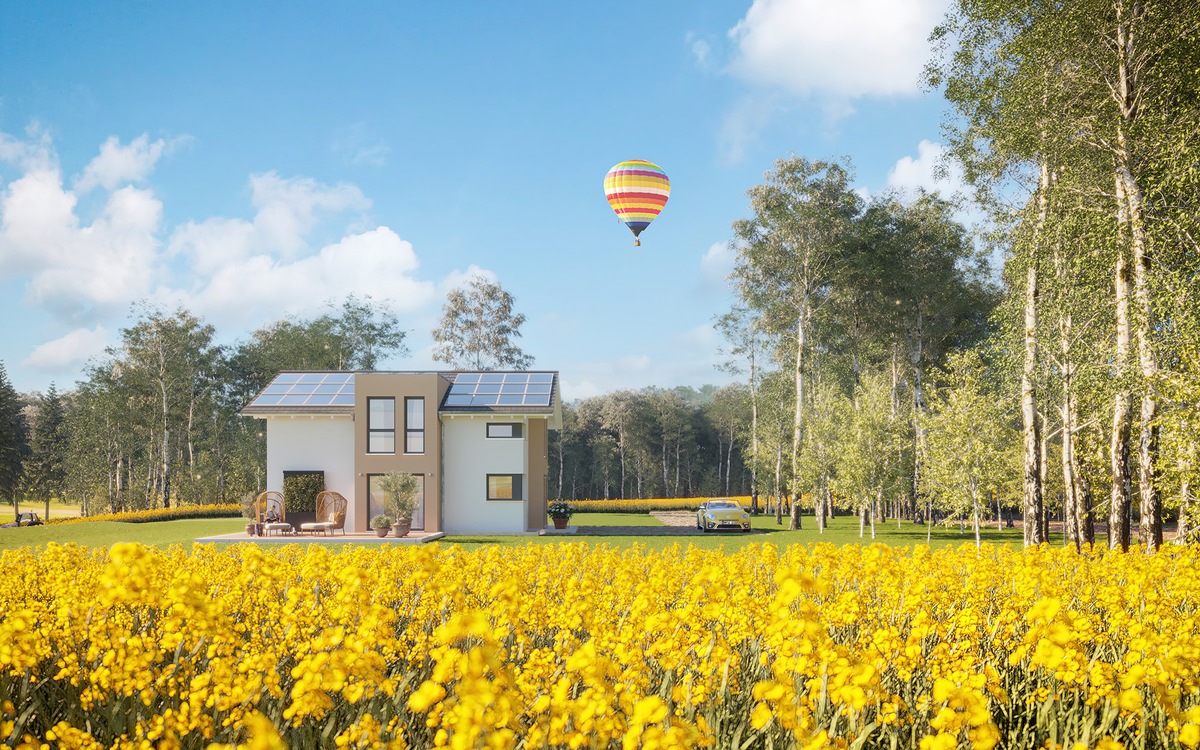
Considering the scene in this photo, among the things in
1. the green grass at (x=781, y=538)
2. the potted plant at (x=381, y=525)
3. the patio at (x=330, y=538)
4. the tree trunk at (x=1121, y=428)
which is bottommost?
the green grass at (x=781, y=538)

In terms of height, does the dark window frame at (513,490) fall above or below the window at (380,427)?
below

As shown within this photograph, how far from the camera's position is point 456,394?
2705 cm

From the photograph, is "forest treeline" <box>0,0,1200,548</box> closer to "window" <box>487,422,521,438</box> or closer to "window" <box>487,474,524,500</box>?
"window" <box>487,474,524,500</box>

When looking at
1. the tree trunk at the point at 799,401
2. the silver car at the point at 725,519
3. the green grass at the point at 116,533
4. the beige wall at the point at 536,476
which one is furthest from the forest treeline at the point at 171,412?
the tree trunk at the point at 799,401

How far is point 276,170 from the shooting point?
25.6 meters

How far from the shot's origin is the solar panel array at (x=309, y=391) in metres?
26.1

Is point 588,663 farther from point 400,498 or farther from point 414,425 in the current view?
point 414,425

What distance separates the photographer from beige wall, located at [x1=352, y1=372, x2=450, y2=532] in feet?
82.9

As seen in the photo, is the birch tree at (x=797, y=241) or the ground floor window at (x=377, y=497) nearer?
the ground floor window at (x=377, y=497)

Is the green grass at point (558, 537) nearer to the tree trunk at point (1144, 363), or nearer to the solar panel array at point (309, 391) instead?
the solar panel array at point (309, 391)

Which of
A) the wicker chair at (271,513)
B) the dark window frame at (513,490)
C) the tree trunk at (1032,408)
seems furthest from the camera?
the dark window frame at (513,490)

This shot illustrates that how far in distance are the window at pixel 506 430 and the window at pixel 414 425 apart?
214 cm

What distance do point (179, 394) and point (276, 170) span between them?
20.5 meters

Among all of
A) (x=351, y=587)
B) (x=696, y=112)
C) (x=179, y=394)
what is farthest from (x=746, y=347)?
(x=351, y=587)
